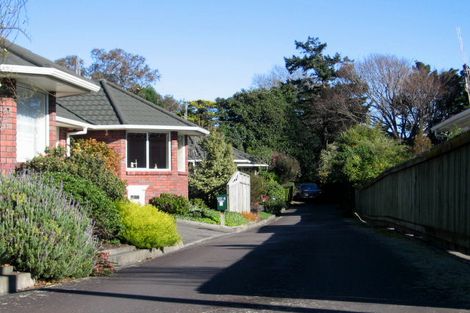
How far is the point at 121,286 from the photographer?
882 centimetres

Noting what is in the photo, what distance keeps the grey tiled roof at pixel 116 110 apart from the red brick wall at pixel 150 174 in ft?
1.78

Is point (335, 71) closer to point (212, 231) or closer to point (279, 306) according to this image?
point (212, 231)

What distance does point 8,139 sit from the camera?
1346 cm

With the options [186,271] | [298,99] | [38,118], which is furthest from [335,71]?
[186,271]

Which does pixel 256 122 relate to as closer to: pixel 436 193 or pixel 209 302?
pixel 436 193

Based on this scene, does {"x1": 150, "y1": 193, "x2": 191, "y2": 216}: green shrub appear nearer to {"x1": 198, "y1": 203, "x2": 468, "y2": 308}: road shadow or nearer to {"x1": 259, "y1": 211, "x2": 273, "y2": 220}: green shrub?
{"x1": 259, "y1": 211, "x2": 273, "y2": 220}: green shrub

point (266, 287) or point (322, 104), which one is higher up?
point (322, 104)

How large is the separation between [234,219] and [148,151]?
4.73 meters

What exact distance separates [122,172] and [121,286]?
1554cm

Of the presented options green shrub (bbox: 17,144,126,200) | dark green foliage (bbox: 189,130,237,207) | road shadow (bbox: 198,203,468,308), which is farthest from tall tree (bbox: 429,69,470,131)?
green shrub (bbox: 17,144,126,200)

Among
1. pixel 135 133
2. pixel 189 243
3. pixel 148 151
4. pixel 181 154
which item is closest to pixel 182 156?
pixel 181 154

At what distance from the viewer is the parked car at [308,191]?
53.5 metres

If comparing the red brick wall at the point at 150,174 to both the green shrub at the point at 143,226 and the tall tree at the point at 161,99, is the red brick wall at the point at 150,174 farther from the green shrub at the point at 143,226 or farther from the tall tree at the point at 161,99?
the tall tree at the point at 161,99

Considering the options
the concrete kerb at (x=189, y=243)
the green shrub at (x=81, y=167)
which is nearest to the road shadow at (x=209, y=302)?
the concrete kerb at (x=189, y=243)
